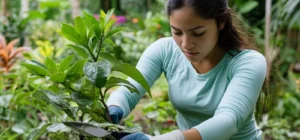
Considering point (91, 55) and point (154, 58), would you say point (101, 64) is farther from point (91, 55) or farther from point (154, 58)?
point (154, 58)

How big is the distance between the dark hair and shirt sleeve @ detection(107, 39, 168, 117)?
244 millimetres

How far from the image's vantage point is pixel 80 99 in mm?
1201

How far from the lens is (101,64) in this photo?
117 centimetres

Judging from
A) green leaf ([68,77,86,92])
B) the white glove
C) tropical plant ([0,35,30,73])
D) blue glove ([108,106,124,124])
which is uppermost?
green leaf ([68,77,86,92])

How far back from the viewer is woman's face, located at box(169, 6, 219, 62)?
1.39m

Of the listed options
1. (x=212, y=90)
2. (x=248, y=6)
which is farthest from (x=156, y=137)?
(x=248, y=6)

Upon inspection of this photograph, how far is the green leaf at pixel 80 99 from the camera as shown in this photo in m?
1.19

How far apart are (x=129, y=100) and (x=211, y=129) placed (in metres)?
0.43

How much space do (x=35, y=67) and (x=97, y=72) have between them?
0.61 feet

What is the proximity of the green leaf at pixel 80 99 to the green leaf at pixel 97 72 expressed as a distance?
65 millimetres

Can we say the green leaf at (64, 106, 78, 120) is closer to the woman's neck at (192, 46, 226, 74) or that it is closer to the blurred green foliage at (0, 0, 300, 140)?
the blurred green foliage at (0, 0, 300, 140)

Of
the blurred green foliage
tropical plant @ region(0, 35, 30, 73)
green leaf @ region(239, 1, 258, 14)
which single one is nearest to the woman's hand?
the blurred green foliage

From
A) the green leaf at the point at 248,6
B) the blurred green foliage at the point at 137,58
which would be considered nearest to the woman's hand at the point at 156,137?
the blurred green foliage at the point at 137,58

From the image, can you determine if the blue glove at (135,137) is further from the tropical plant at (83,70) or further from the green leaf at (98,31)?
the green leaf at (98,31)
